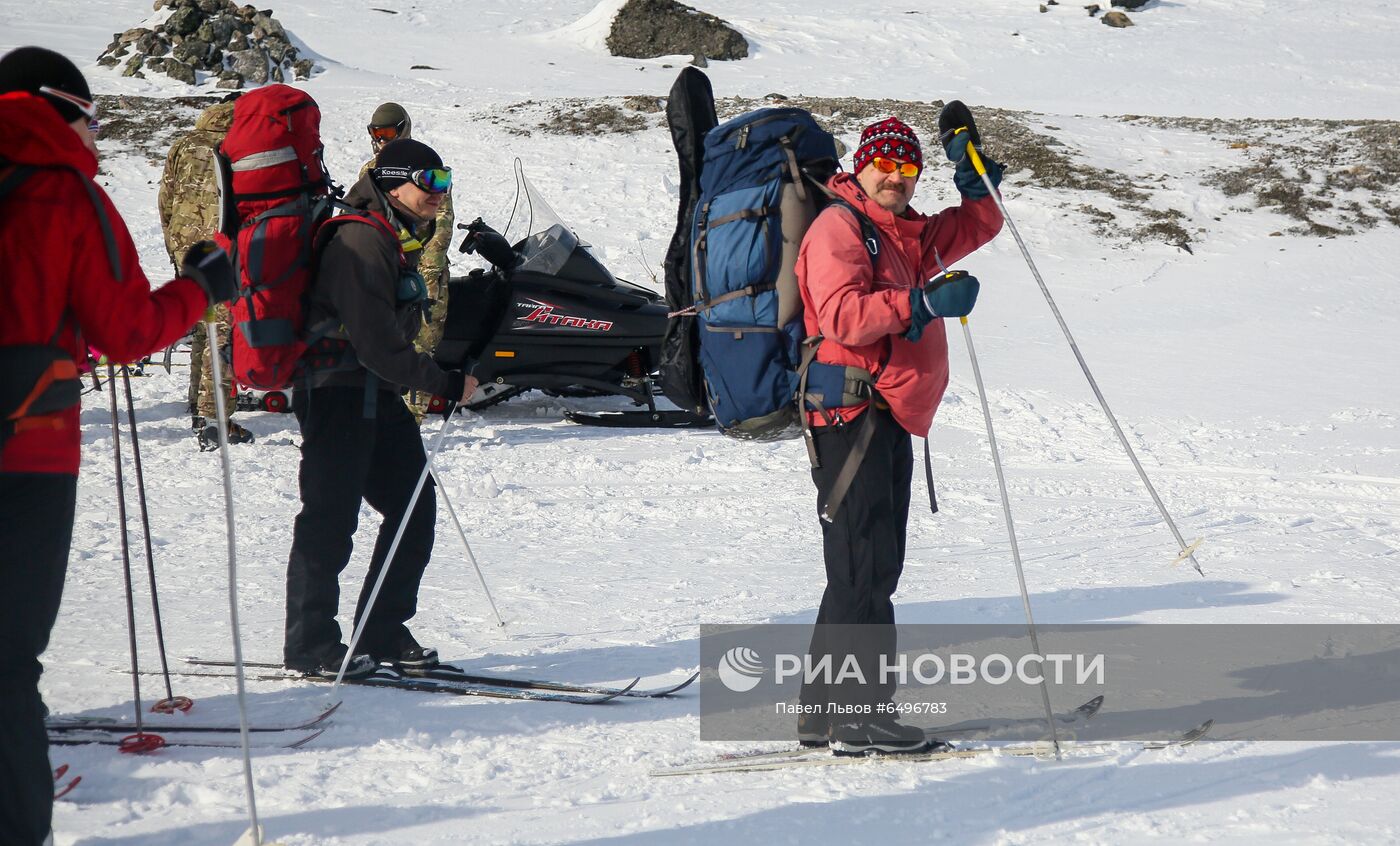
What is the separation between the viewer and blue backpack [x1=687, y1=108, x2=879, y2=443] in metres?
3.32

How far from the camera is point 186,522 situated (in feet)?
19.3

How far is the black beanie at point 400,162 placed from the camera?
3812 mm

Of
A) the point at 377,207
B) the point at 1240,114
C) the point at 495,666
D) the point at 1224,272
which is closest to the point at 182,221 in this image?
the point at 377,207

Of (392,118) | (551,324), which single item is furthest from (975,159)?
(551,324)

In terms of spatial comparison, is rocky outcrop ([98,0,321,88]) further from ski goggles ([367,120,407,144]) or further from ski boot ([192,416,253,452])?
ski goggles ([367,120,407,144])

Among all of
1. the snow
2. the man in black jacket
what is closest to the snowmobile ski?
the snow

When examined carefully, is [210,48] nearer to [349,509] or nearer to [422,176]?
[422,176]

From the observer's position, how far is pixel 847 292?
314cm

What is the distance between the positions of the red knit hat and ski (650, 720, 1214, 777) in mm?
1675

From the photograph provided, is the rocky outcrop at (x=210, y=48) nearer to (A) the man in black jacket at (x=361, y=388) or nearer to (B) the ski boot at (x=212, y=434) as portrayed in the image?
(B) the ski boot at (x=212, y=434)

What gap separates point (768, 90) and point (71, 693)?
1946 centimetres

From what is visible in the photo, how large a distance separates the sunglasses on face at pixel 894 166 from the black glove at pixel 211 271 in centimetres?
174

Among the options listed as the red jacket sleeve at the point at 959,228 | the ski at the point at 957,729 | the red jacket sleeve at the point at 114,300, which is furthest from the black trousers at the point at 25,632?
the red jacket sleeve at the point at 959,228

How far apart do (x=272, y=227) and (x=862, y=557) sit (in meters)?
2.11
